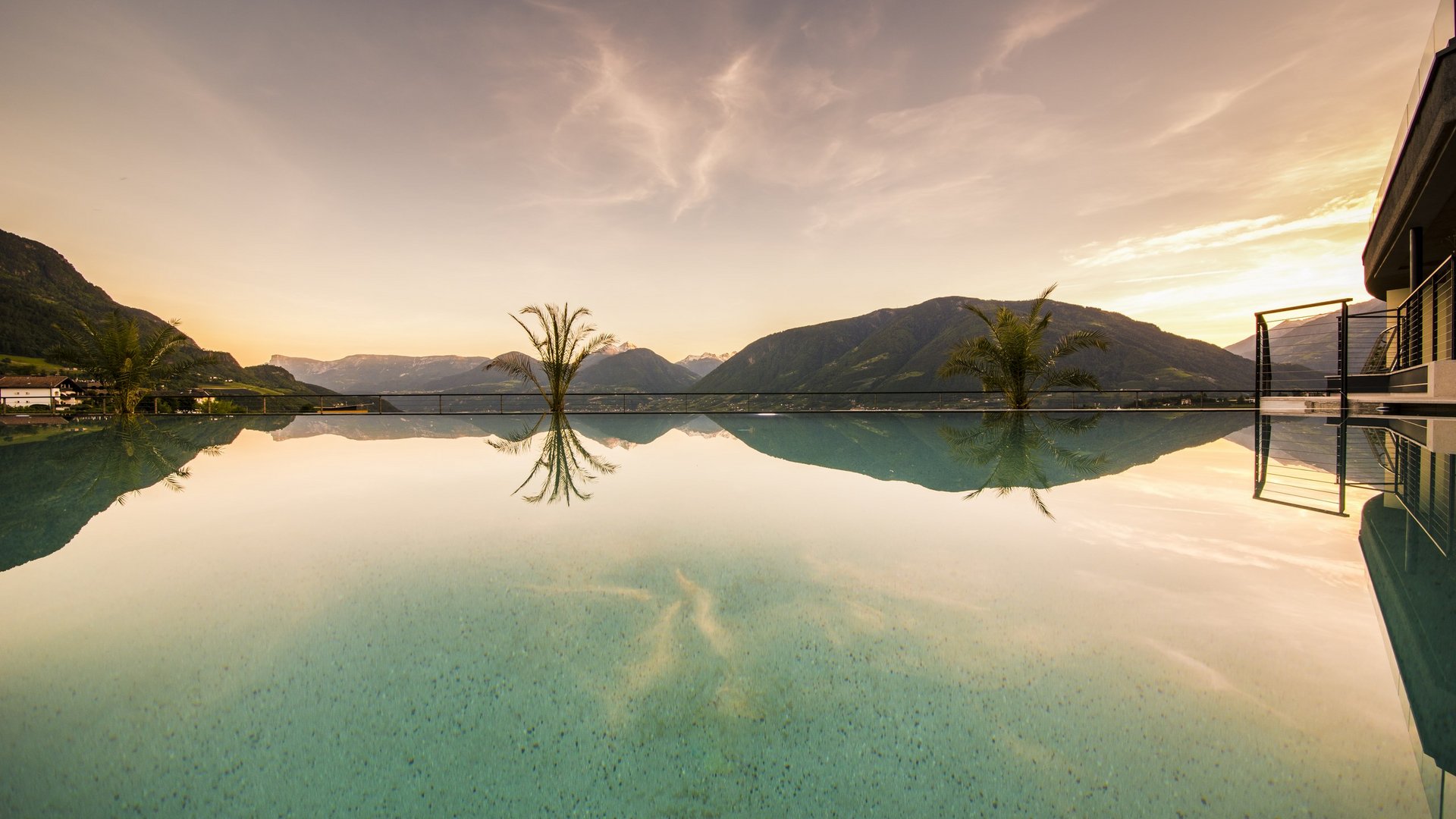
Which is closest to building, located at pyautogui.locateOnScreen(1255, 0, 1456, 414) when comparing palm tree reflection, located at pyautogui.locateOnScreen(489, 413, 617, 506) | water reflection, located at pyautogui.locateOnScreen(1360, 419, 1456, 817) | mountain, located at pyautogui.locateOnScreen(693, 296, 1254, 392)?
water reflection, located at pyautogui.locateOnScreen(1360, 419, 1456, 817)

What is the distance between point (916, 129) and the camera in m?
12.6

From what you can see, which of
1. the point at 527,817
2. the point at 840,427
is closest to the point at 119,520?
the point at 527,817

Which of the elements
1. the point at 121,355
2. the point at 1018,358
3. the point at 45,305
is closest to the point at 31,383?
the point at 121,355

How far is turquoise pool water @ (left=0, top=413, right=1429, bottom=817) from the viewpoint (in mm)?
979

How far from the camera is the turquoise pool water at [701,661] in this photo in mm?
979

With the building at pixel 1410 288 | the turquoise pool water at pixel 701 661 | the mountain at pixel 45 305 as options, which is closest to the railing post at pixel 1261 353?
the building at pixel 1410 288

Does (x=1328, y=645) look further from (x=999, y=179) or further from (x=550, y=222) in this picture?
(x=550, y=222)

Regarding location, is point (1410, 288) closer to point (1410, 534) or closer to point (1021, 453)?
point (1021, 453)

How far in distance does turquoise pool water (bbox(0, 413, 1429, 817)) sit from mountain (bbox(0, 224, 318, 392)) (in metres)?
63.6

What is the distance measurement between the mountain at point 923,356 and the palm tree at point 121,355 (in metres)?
43.2

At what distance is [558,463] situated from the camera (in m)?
5.87

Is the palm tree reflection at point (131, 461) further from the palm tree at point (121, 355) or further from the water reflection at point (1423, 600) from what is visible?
the water reflection at point (1423, 600)

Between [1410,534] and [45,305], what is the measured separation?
120 m

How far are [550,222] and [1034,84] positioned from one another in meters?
13.4
